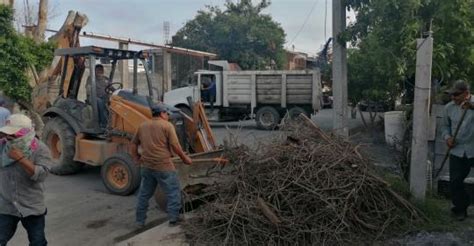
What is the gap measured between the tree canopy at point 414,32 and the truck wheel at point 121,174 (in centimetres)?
Answer: 424

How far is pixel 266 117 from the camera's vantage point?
17.8 metres

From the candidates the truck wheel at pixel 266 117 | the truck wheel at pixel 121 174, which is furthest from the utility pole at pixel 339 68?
the truck wheel at pixel 266 117

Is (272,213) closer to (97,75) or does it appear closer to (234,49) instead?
(97,75)

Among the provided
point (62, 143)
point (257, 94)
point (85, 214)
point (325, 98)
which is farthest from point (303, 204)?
point (325, 98)

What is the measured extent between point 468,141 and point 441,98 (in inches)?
125

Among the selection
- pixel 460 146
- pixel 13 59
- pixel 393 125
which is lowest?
pixel 393 125

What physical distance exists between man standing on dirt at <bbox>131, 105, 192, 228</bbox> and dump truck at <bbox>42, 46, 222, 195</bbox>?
1219 millimetres

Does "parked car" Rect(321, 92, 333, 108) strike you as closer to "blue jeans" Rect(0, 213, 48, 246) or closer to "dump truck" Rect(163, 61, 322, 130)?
"dump truck" Rect(163, 61, 322, 130)

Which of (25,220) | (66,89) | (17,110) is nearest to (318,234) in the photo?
(25,220)

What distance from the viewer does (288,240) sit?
4.93m

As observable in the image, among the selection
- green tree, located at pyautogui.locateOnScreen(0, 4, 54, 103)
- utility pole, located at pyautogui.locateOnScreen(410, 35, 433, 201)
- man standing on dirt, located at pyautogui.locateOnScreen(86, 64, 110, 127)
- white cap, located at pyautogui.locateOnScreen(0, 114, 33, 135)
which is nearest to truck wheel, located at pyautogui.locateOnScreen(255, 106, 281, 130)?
green tree, located at pyautogui.locateOnScreen(0, 4, 54, 103)

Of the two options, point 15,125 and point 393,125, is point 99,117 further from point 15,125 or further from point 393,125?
point 393,125

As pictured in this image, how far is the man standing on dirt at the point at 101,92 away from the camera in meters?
8.55

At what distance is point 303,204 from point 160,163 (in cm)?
173
